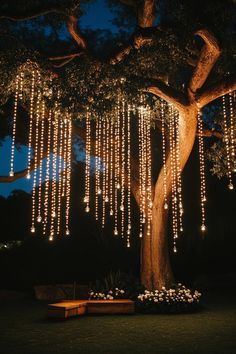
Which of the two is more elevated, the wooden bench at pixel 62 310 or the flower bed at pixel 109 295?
the flower bed at pixel 109 295

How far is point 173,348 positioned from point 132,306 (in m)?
3.17

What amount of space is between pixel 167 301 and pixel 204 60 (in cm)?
494

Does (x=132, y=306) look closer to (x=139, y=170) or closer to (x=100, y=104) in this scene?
(x=139, y=170)

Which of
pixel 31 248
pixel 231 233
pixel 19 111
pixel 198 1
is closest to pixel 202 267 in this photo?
pixel 231 233

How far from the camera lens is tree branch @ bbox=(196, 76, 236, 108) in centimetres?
812

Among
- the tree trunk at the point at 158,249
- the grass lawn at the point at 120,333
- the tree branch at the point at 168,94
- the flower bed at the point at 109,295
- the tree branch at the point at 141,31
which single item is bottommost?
the grass lawn at the point at 120,333

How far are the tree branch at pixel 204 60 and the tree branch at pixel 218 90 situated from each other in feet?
0.57

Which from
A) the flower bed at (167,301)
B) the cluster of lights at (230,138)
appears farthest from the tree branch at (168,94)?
the flower bed at (167,301)

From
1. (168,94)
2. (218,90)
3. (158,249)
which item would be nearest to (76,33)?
(168,94)

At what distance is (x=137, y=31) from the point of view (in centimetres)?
722

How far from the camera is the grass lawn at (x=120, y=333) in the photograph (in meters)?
5.43

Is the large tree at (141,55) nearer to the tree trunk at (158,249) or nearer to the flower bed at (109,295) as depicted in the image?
the tree trunk at (158,249)

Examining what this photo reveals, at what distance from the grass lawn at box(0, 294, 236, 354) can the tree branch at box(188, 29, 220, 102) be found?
4.39 meters

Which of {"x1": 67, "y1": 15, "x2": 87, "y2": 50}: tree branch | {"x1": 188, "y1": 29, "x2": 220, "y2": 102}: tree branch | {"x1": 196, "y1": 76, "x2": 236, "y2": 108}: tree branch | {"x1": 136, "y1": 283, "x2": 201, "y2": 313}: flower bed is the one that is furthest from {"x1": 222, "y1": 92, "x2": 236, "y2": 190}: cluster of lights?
{"x1": 67, "y1": 15, "x2": 87, "y2": 50}: tree branch
